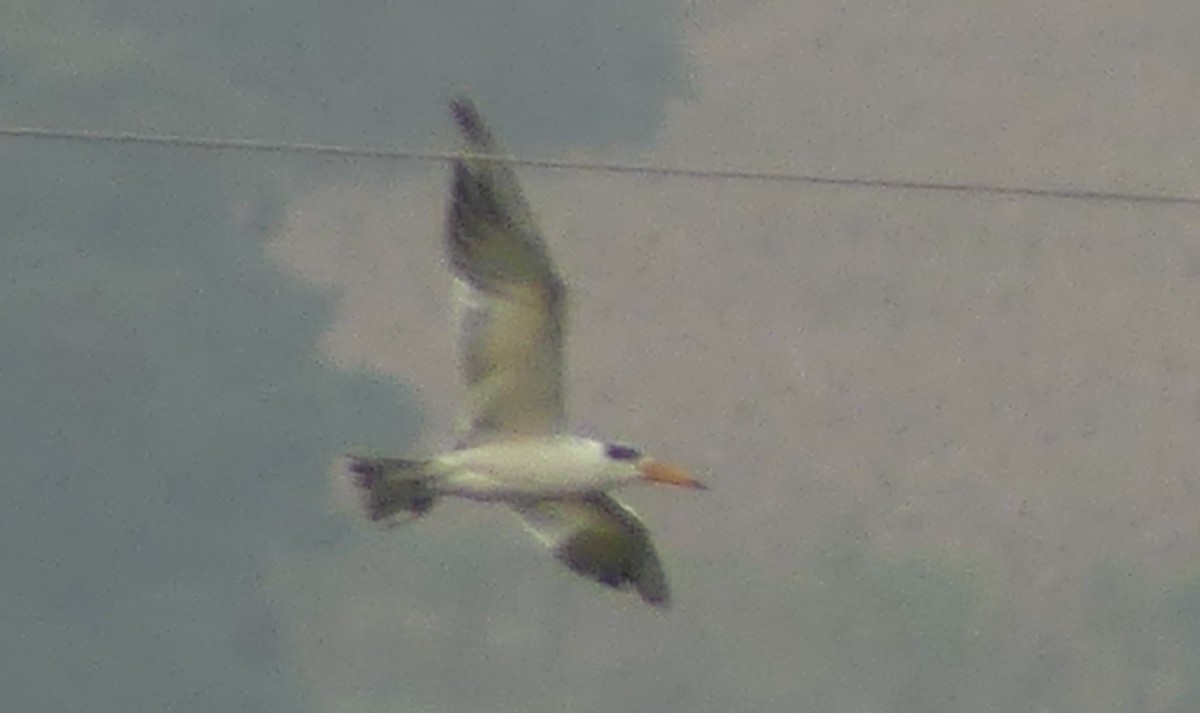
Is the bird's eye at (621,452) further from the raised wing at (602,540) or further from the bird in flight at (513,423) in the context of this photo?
the raised wing at (602,540)

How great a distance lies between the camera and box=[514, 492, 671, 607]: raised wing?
6547mm

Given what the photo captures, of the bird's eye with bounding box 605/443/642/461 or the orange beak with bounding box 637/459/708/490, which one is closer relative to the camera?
the orange beak with bounding box 637/459/708/490

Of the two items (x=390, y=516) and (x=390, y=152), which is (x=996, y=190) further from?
(x=390, y=516)

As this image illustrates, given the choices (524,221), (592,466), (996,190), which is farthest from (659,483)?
(996,190)

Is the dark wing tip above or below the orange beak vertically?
above

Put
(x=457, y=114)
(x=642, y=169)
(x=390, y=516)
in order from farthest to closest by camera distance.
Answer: (x=390, y=516) → (x=457, y=114) → (x=642, y=169)

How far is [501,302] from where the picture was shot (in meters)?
6.30

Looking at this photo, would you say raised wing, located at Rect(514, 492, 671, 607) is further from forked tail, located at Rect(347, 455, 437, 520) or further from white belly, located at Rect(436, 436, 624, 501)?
forked tail, located at Rect(347, 455, 437, 520)

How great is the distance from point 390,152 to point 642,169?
35cm

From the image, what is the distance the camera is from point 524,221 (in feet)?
20.2

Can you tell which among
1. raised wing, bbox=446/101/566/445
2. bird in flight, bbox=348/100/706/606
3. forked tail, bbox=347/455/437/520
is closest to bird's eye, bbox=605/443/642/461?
bird in flight, bbox=348/100/706/606

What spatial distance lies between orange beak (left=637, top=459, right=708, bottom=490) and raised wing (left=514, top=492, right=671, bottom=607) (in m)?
0.15

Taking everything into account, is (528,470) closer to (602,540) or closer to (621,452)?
(621,452)

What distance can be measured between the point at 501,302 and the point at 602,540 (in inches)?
20.3
